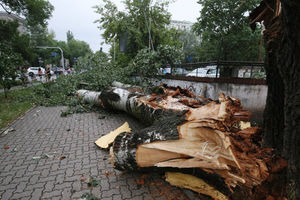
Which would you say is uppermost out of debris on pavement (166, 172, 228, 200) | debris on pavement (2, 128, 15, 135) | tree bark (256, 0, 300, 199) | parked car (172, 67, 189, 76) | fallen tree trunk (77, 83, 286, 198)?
parked car (172, 67, 189, 76)

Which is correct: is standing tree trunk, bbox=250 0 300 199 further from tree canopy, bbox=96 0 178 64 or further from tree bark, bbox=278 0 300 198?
tree canopy, bbox=96 0 178 64

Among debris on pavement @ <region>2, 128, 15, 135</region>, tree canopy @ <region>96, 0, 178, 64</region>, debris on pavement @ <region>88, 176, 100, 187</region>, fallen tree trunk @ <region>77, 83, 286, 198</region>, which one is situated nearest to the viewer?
fallen tree trunk @ <region>77, 83, 286, 198</region>

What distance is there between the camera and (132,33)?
45.7ft

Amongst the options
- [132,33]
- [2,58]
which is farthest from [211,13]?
[2,58]

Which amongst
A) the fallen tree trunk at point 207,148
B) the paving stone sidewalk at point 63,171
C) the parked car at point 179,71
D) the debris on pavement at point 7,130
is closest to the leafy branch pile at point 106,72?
the parked car at point 179,71

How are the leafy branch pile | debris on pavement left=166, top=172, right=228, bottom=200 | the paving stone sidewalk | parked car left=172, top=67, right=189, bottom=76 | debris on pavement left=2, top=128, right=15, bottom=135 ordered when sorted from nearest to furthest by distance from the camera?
debris on pavement left=166, top=172, right=228, bottom=200 → the paving stone sidewalk → debris on pavement left=2, top=128, right=15, bottom=135 → the leafy branch pile → parked car left=172, top=67, right=189, bottom=76

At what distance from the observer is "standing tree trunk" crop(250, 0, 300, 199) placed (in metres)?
1.39

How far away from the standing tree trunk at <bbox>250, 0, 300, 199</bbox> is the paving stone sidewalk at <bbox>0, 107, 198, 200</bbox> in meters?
1.25

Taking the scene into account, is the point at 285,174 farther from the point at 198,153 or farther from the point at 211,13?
the point at 211,13

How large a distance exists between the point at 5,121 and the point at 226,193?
19.7ft

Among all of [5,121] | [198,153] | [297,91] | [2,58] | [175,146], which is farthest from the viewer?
[2,58]

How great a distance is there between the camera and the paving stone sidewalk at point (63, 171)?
85.5 inches

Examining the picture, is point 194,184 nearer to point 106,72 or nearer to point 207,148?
point 207,148

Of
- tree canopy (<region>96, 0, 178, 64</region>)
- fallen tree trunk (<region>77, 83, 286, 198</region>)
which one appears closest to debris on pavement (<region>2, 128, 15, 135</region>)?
fallen tree trunk (<region>77, 83, 286, 198</region>)
